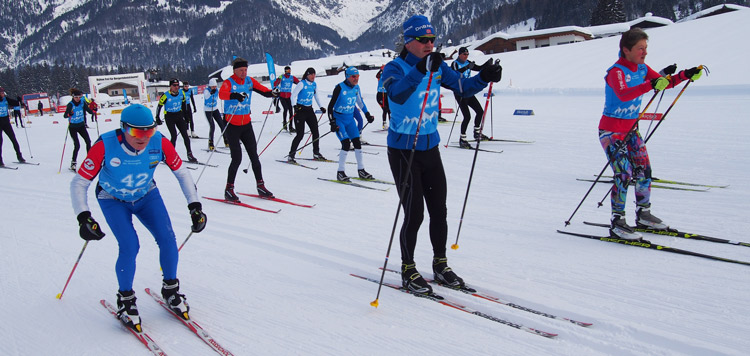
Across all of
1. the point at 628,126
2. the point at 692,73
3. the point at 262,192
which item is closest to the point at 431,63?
the point at 628,126

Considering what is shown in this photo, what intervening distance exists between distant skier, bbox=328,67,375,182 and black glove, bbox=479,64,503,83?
4.70m

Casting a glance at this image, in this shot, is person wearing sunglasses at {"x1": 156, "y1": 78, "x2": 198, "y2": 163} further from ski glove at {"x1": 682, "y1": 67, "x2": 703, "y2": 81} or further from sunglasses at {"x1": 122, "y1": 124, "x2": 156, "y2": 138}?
ski glove at {"x1": 682, "y1": 67, "x2": 703, "y2": 81}

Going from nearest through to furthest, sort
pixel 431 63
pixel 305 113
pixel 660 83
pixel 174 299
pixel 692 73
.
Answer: pixel 431 63
pixel 174 299
pixel 660 83
pixel 692 73
pixel 305 113

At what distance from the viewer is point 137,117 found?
2.75 m

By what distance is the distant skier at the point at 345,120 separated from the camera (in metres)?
7.45

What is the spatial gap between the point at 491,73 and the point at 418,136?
0.61 m

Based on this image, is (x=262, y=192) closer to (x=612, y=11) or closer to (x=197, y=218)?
(x=197, y=218)

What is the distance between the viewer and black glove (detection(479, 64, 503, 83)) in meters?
2.76

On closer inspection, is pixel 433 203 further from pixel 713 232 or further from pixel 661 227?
A: pixel 713 232

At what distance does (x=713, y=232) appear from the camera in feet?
13.5

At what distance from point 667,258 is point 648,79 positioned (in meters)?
1.50

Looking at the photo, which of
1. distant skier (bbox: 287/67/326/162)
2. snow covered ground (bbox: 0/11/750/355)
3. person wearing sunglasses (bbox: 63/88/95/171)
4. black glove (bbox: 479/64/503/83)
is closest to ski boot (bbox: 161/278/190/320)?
snow covered ground (bbox: 0/11/750/355)

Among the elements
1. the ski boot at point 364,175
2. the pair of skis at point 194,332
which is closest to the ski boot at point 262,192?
the ski boot at point 364,175

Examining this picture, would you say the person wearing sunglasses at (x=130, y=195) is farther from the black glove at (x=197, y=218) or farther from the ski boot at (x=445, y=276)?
the ski boot at (x=445, y=276)
